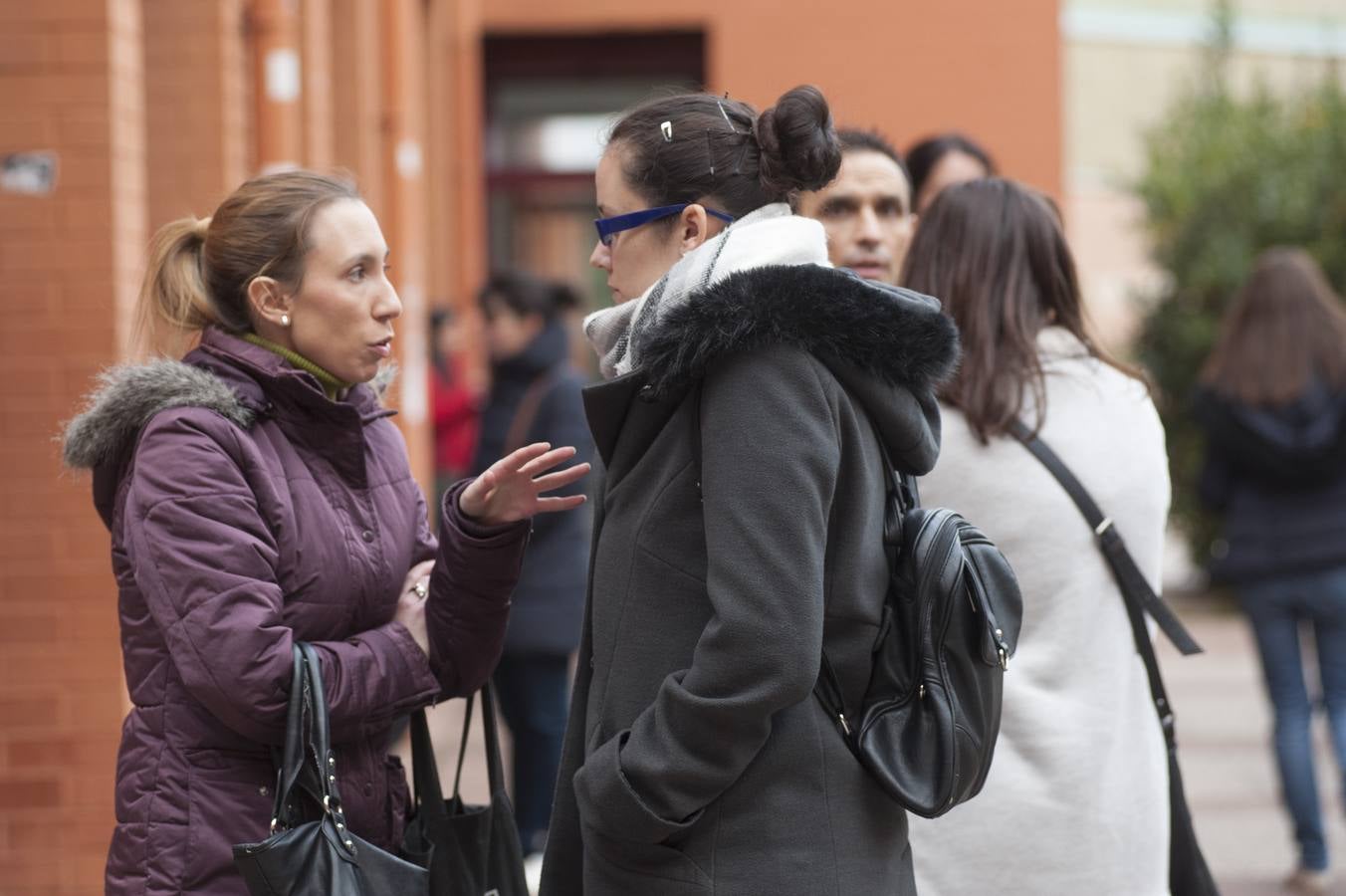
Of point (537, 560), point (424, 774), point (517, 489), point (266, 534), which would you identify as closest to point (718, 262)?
point (517, 489)

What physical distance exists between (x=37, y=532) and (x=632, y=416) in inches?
115

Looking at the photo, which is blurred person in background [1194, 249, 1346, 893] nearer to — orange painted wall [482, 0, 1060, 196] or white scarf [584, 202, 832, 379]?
white scarf [584, 202, 832, 379]

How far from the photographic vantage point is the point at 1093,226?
28812 mm

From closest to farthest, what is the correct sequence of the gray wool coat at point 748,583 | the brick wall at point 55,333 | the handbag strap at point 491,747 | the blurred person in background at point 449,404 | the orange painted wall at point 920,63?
the gray wool coat at point 748,583 → the handbag strap at point 491,747 → the brick wall at point 55,333 → the blurred person in background at point 449,404 → the orange painted wall at point 920,63

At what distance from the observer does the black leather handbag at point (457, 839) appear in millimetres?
3070

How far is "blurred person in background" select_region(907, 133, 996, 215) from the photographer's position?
504cm

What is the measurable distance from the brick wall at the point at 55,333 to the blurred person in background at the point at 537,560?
64.9 inches

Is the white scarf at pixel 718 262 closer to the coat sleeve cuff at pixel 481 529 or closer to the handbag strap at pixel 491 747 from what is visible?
the coat sleeve cuff at pixel 481 529

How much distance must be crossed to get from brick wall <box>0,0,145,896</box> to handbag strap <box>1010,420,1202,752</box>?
2.72 meters

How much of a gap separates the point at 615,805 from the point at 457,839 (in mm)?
683

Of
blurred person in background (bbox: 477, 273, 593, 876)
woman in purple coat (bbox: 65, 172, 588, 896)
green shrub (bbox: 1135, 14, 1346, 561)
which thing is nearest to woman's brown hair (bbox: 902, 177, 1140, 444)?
woman in purple coat (bbox: 65, 172, 588, 896)

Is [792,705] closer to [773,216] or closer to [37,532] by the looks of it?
[773,216]

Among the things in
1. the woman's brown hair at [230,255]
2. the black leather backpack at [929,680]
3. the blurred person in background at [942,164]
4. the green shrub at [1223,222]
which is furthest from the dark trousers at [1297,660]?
the green shrub at [1223,222]

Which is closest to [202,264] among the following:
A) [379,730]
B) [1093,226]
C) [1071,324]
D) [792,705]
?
[379,730]
